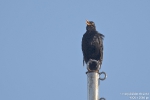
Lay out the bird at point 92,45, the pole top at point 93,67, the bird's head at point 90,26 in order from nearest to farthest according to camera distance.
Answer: the pole top at point 93,67 → the bird at point 92,45 → the bird's head at point 90,26

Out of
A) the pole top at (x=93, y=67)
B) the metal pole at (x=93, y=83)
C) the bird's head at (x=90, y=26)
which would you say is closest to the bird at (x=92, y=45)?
the bird's head at (x=90, y=26)

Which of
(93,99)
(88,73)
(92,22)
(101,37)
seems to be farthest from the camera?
(92,22)

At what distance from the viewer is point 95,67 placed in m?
6.11

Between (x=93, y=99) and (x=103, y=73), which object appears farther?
(x=103, y=73)

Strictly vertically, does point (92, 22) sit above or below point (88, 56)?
above

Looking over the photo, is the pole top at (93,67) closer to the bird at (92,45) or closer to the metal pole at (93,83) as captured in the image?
the metal pole at (93,83)

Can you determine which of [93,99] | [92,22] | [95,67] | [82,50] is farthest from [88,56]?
[93,99]

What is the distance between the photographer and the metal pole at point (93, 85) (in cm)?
547

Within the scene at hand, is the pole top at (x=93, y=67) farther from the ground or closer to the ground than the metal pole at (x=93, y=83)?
farther from the ground

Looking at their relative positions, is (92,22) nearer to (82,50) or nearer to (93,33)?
(93,33)

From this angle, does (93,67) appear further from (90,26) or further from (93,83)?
(90,26)

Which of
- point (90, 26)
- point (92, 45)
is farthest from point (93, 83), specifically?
point (90, 26)

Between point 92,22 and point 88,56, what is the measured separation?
5.05 ft

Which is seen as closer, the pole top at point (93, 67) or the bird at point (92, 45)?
the pole top at point (93, 67)
